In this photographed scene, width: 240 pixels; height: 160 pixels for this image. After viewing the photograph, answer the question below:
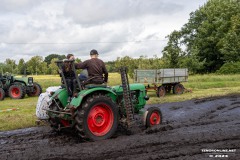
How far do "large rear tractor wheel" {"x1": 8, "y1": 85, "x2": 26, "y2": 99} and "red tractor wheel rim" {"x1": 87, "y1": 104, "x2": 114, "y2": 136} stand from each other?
12.2 m

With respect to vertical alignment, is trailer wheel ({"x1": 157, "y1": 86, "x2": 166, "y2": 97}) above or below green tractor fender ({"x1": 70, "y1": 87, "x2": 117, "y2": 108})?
below

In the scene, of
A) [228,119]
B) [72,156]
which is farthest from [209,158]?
[228,119]

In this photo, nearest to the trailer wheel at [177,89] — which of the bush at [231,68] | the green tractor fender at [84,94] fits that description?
the green tractor fender at [84,94]

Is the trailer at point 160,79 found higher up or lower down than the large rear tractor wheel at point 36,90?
higher up

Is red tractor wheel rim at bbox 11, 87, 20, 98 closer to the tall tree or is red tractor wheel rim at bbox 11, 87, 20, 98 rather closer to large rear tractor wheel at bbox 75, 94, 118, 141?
large rear tractor wheel at bbox 75, 94, 118, 141

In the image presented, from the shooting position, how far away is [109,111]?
658cm

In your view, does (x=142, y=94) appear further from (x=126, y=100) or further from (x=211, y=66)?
(x=211, y=66)

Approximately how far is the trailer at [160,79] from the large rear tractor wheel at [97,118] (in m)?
9.61

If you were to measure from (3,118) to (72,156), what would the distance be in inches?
202

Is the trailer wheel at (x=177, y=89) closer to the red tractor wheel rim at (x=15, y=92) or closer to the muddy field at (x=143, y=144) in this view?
the muddy field at (x=143, y=144)

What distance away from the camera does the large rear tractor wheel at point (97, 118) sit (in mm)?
6094

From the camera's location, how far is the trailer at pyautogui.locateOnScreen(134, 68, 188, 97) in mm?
16203

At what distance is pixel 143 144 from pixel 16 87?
45.2 feet

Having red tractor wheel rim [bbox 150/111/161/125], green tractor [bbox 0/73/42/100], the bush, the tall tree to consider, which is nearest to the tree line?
the bush
